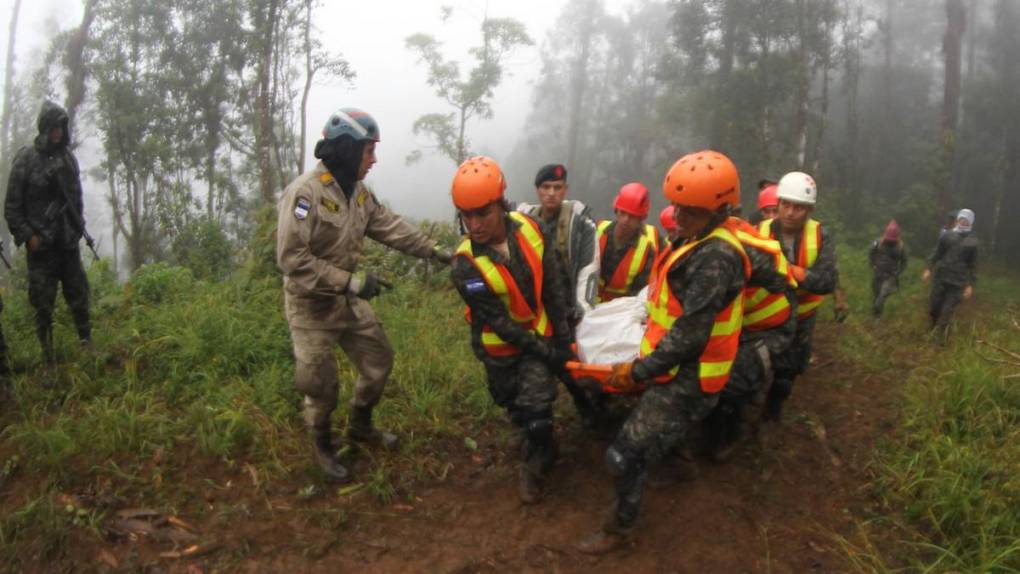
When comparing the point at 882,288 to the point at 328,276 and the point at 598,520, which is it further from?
the point at 328,276

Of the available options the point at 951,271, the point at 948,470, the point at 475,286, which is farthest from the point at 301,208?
the point at 951,271

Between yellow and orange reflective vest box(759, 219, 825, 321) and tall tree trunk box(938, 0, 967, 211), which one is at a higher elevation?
tall tree trunk box(938, 0, 967, 211)

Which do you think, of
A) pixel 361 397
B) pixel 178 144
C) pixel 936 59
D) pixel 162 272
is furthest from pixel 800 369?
pixel 936 59

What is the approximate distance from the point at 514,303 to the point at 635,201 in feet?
4.80

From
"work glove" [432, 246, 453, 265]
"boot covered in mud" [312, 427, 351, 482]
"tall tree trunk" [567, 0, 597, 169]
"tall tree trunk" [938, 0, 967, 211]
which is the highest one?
"tall tree trunk" [567, 0, 597, 169]

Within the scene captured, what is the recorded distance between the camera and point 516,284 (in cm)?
349

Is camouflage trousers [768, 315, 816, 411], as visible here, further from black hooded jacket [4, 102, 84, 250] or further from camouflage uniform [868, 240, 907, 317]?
camouflage uniform [868, 240, 907, 317]

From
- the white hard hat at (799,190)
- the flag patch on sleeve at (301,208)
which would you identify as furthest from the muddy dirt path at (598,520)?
the flag patch on sleeve at (301,208)

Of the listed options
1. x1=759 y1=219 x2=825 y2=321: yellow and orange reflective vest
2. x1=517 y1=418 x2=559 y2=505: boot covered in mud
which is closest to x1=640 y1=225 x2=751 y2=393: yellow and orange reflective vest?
x1=517 y1=418 x2=559 y2=505: boot covered in mud

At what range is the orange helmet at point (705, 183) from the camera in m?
2.95

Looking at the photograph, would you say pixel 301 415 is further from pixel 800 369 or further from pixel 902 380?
pixel 902 380

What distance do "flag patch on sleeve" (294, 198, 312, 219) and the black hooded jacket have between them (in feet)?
9.63

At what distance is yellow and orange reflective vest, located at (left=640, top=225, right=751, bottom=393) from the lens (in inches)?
119

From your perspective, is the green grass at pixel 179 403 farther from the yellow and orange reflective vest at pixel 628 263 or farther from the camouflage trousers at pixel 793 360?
the camouflage trousers at pixel 793 360
